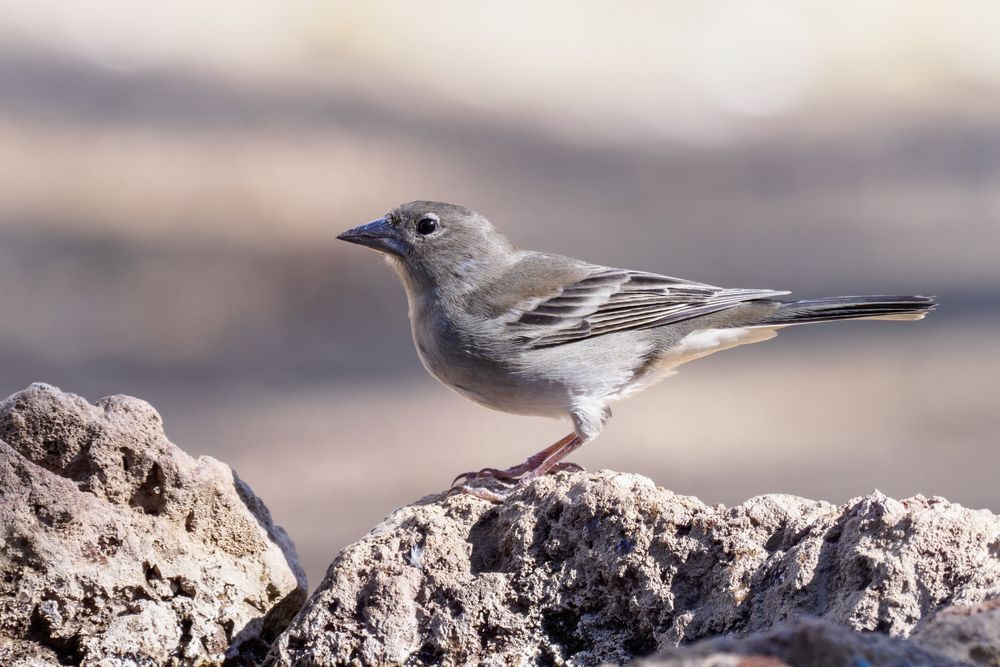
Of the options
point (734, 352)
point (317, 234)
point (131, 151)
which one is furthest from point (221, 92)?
point (734, 352)

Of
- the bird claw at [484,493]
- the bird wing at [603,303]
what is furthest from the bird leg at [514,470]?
the bird wing at [603,303]

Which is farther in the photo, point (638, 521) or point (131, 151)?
point (131, 151)

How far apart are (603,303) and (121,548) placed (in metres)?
2.70

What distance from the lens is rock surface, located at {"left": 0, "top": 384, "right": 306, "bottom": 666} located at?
331 cm

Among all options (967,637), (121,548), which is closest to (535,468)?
(121,548)

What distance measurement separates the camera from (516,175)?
14930mm

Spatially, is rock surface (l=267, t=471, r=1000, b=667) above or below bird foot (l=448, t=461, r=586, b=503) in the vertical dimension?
below

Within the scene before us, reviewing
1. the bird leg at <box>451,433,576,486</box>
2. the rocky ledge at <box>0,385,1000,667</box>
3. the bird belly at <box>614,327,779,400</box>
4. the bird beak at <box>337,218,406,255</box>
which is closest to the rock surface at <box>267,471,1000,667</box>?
the rocky ledge at <box>0,385,1000,667</box>

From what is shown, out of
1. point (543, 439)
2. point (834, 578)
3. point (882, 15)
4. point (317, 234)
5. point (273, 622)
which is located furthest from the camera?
point (882, 15)

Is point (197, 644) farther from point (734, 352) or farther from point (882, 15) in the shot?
point (882, 15)

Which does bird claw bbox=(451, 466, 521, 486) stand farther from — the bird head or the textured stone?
the textured stone

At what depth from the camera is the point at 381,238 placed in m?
5.71

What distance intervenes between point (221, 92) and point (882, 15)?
33.7ft

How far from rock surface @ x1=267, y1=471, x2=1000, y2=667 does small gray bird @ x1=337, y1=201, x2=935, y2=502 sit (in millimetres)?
1361
